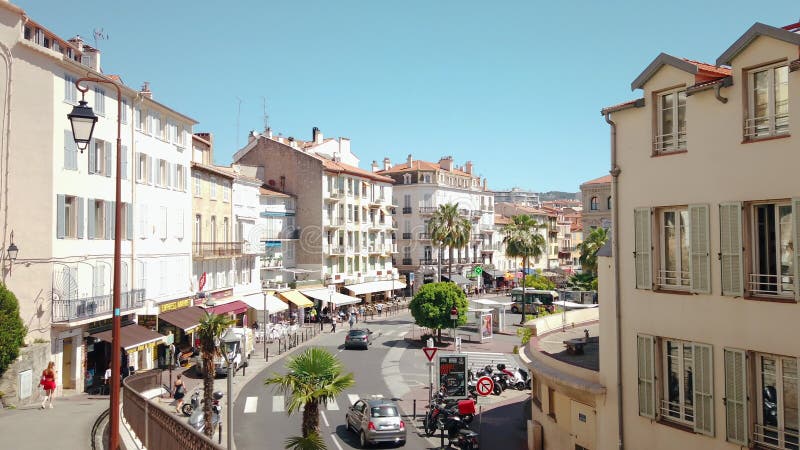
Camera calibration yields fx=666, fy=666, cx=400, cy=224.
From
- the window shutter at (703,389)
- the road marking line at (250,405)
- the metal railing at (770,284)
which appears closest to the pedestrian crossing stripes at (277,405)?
the road marking line at (250,405)

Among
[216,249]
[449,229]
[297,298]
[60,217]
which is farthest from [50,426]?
[449,229]

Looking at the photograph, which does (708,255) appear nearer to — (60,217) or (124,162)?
(60,217)

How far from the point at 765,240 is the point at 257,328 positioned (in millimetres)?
43029

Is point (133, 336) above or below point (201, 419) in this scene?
above

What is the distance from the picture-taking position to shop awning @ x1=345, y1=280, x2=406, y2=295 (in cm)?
6800

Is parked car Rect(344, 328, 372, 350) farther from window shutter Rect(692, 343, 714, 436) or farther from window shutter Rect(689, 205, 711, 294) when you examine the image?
window shutter Rect(689, 205, 711, 294)

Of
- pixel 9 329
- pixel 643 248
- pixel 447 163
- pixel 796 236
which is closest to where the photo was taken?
pixel 796 236

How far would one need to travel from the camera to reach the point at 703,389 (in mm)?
12375

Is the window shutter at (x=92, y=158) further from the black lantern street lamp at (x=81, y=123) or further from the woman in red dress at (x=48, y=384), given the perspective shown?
the black lantern street lamp at (x=81, y=123)

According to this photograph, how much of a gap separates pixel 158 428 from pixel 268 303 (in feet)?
127

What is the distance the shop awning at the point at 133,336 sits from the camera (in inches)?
1114

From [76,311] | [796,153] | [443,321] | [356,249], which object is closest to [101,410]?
[76,311]

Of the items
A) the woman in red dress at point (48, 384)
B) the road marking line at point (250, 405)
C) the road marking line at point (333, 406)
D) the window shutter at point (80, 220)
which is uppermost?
the window shutter at point (80, 220)

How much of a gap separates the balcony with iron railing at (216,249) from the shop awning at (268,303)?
140 inches
